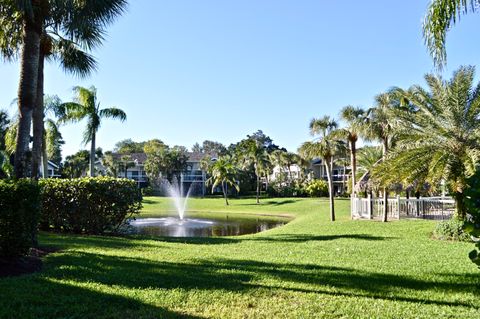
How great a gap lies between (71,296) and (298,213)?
32936 mm

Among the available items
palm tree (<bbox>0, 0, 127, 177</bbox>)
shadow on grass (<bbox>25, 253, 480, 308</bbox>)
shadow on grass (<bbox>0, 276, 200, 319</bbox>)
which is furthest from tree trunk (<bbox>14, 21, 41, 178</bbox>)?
shadow on grass (<bbox>0, 276, 200, 319</bbox>)

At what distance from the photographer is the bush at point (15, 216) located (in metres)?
7.08

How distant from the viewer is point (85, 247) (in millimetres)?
10078

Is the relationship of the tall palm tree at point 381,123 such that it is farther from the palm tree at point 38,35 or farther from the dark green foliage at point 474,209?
the dark green foliage at point 474,209

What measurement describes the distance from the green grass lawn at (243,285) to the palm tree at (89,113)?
1314 cm

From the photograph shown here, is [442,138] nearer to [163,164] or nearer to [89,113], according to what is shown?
[89,113]

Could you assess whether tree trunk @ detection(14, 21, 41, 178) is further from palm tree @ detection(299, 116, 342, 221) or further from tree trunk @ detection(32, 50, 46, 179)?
palm tree @ detection(299, 116, 342, 221)

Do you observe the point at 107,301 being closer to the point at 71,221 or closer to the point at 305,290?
the point at 305,290

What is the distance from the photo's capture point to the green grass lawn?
5.34m

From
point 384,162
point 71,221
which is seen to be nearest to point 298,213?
point 384,162

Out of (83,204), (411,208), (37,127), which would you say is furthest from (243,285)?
(411,208)

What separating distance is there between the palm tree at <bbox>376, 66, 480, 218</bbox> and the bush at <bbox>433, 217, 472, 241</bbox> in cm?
39

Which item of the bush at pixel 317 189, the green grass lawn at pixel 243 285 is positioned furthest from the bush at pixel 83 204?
the bush at pixel 317 189

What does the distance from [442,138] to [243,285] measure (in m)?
11.0
